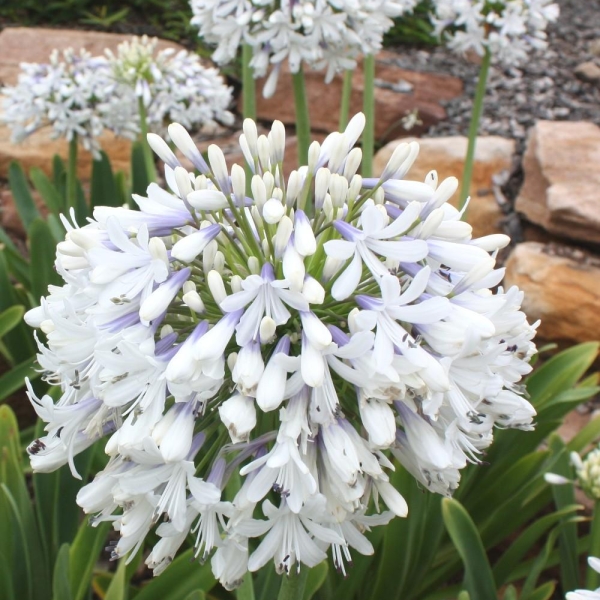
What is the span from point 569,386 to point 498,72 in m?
5.02

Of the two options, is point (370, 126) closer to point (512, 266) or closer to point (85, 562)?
point (512, 266)

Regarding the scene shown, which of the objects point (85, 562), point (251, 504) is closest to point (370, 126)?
point (85, 562)

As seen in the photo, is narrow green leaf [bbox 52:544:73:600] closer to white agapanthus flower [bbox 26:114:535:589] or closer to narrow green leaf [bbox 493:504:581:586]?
white agapanthus flower [bbox 26:114:535:589]

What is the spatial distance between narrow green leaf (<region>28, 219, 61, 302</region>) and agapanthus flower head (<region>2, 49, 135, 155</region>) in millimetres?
870

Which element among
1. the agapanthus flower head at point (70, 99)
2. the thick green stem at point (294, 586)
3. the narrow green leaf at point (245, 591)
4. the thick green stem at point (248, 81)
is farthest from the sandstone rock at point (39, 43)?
the thick green stem at point (294, 586)

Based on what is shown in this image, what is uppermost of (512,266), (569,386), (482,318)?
(482,318)

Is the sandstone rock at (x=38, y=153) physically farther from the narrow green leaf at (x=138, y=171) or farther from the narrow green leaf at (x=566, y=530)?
the narrow green leaf at (x=566, y=530)

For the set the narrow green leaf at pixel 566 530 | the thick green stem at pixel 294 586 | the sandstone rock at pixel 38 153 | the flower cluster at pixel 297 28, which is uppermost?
the flower cluster at pixel 297 28

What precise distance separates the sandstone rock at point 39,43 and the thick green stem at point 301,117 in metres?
4.13

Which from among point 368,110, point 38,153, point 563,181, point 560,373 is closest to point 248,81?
point 368,110

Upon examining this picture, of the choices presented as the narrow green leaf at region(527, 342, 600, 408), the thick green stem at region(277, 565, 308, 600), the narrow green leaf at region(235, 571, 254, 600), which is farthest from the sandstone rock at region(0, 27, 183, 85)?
the thick green stem at region(277, 565, 308, 600)

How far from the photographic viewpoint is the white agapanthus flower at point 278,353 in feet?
4.13

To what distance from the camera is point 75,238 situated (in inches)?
55.5

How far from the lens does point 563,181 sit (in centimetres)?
451
